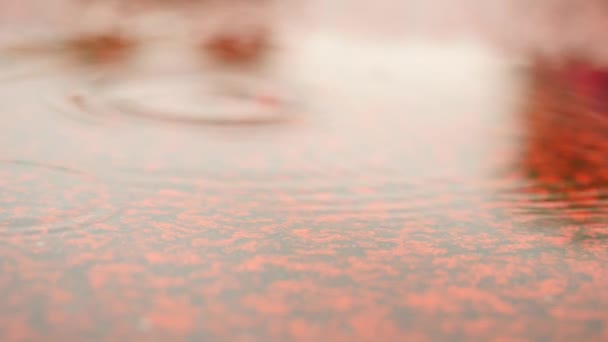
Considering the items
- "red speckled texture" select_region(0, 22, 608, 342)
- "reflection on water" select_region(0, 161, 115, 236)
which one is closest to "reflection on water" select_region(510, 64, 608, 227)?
"red speckled texture" select_region(0, 22, 608, 342)

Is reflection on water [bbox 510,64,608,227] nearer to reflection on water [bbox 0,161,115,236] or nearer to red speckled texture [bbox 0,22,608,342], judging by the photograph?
red speckled texture [bbox 0,22,608,342]

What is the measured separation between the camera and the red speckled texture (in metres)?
0.62

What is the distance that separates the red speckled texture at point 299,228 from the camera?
2.04ft

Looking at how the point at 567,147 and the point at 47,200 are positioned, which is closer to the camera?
the point at 47,200

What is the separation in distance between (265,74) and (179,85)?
1.23 feet

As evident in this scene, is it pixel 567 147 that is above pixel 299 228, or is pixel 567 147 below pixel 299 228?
above

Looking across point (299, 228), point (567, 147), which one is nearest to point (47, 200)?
point (299, 228)

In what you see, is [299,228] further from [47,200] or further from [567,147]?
[567,147]

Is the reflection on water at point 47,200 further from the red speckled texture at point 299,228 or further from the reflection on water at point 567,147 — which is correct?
the reflection on water at point 567,147

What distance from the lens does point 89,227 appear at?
80 cm

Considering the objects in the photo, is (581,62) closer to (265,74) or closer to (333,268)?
(265,74)

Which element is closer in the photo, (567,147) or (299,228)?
(299,228)

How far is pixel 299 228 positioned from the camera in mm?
859

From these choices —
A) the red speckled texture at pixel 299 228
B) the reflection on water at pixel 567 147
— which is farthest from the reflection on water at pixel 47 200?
the reflection on water at pixel 567 147
